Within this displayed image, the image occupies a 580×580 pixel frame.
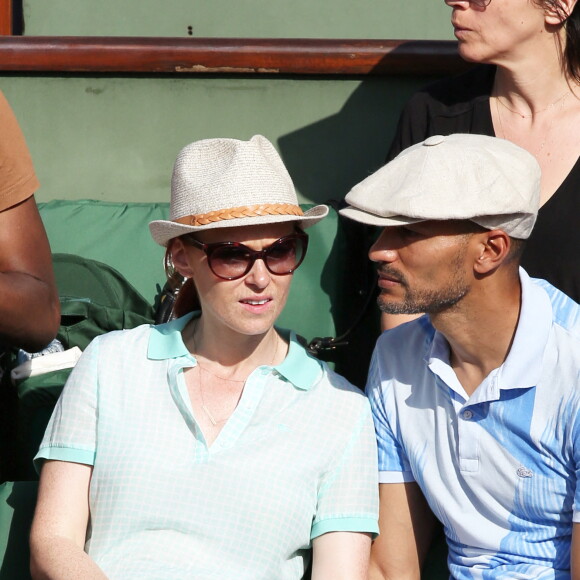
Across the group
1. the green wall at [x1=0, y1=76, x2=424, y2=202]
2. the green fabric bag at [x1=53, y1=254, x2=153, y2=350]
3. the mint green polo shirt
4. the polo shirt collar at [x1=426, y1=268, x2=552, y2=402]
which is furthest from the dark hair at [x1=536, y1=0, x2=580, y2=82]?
the green fabric bag at [x1=53, y1=254, x2=153, y2=350]

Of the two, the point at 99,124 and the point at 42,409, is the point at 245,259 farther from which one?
the point at 99,124

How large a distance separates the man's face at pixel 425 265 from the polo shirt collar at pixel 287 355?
241 millimetres

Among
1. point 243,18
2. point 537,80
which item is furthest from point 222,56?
point 537,80

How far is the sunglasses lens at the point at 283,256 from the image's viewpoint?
7.04ft

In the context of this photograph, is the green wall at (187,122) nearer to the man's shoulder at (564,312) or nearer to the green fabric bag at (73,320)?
the green fabric bag at (73,320)

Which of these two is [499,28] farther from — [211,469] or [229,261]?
[211,469]

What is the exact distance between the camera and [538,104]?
281 centimetres

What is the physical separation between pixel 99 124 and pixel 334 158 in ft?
2.62

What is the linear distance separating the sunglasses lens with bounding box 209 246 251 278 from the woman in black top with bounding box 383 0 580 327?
0.67 m

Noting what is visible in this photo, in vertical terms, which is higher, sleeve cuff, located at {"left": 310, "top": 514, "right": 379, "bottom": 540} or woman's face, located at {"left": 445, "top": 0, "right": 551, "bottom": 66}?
woman's face, located at {"left": 445, "top": 0, "right": 551, "bottom": 66}

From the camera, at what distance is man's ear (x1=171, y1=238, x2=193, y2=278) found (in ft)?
7.36

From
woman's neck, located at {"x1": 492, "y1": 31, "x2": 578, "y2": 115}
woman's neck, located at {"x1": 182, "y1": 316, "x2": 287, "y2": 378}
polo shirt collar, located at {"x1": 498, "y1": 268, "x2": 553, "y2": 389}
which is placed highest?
woman's neck, located at {"x1": 492, "y1": 31, "x2": 578, "y2": 115}

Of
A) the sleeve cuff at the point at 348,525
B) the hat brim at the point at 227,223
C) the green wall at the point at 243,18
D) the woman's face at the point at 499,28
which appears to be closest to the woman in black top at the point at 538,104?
the woman's face at the point at 499,28

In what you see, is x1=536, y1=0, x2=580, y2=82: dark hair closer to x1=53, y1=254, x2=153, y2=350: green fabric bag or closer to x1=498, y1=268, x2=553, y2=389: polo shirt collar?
x1=498, y1=268, x2=553, y2=389: polo shirt collar
